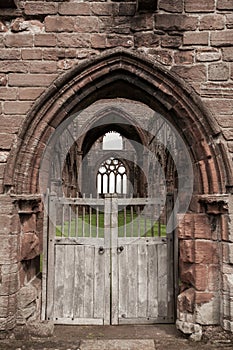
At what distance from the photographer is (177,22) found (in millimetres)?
3736

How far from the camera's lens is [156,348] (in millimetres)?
3256

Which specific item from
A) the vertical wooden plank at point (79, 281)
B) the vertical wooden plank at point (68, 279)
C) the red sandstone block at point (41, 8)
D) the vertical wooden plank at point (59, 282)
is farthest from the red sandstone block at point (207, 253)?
the red sandstone block at point (41, 8)

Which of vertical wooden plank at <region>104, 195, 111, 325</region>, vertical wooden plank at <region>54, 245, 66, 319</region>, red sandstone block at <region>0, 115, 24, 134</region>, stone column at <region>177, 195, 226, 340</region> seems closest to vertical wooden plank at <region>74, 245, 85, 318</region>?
vertical wooden plank at <region>54, 245, 66, 319</region>

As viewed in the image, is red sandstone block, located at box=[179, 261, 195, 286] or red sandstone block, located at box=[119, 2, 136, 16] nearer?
red sandstone block, located at box=[179, 261, 195, 286]

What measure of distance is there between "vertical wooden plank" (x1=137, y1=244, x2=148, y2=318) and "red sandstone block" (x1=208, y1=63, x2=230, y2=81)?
86.7 inches

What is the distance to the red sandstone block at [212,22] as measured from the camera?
3.73 m

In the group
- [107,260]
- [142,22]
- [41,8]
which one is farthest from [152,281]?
[41,8]

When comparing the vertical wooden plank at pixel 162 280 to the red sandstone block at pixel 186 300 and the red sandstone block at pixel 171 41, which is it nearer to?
the red sandstone block at pixel 186 300

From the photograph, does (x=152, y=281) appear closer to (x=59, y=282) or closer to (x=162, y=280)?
(x=162, y=280)

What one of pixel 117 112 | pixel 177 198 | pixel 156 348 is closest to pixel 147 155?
pixel 117 112

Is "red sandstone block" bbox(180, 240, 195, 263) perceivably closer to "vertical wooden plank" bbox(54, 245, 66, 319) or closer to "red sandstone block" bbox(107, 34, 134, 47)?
"vertical wooden plank" bbox(54, 245, 66, 319)

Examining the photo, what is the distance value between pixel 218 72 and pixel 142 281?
8.81 feet

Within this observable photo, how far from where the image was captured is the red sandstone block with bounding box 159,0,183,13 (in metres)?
3.76

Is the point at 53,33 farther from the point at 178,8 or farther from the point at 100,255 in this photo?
the point at 100,255
